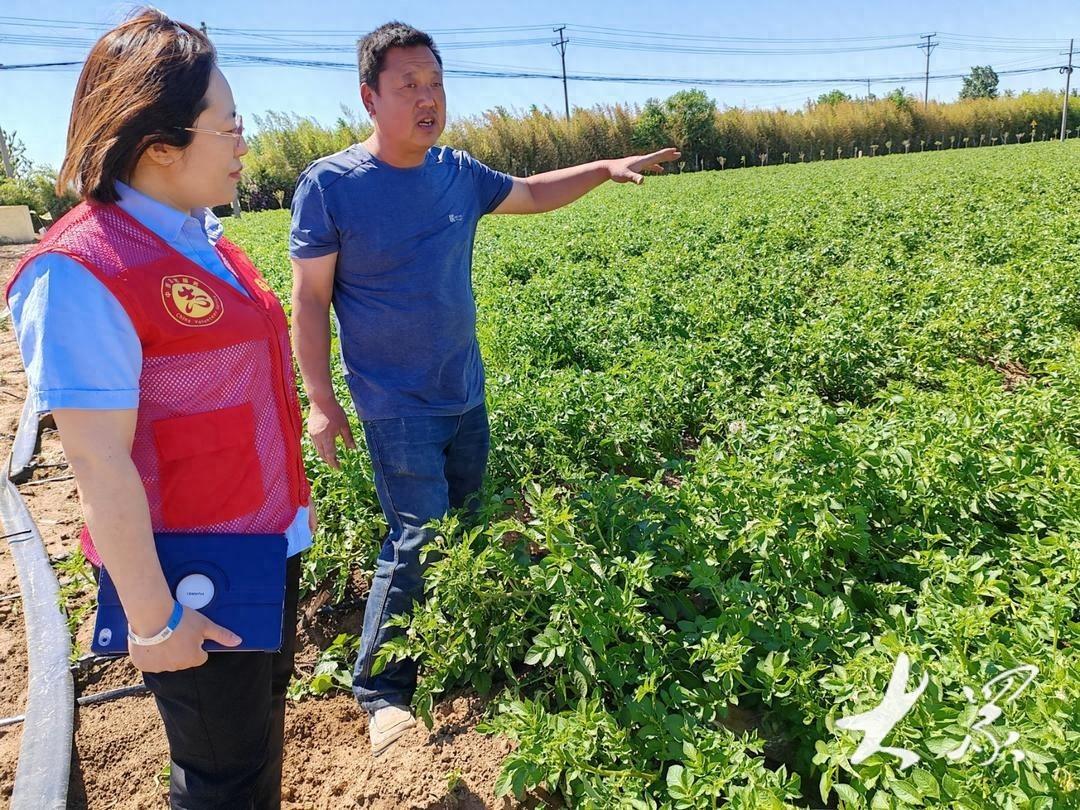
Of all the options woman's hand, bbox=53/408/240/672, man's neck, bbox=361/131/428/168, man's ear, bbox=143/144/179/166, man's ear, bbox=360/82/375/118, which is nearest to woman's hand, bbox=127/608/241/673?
woman's hand, bbox=53/408/240/672

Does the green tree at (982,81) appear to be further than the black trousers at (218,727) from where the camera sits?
Yes

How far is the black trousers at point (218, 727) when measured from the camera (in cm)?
159

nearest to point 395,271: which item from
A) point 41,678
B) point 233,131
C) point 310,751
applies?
point 233,131

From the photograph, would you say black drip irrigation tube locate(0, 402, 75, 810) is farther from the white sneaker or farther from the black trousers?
the black trousers

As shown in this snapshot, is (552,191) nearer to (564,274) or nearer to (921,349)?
(921,349)

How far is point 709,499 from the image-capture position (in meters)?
2.85

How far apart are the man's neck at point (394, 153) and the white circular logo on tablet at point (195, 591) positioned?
1.47 meters

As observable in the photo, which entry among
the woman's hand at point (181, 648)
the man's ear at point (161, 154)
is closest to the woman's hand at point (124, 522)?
the woman's hand at point (181, 648)

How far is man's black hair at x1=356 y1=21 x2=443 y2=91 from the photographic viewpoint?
240 centimetres

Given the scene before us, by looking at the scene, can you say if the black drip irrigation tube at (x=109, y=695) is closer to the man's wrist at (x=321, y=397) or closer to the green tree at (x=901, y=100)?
the man's wrist at (x=321, y=397)

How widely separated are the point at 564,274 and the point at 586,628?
6556 mm

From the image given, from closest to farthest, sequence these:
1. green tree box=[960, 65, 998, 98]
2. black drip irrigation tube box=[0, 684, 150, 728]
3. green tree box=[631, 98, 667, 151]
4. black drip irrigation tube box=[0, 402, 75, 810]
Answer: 1. black drip irrigation tube box=[0, 402, 75, 810]
2. black drip irrigation tube box=[0, 684, 150, 728]
3. green tree box=[631, 98, 667, 151]
4. green tree box=[960, 65, 998, 98]

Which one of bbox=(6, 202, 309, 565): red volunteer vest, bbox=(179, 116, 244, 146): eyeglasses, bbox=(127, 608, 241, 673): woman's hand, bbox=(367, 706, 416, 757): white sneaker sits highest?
bbox=(179, 116, 244, 146): eyeglasses

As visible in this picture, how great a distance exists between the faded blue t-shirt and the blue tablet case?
3.25ft
